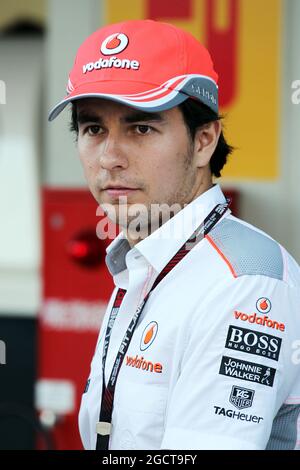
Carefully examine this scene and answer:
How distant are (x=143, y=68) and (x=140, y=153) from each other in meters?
0.16

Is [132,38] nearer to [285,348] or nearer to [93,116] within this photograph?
[93,116]

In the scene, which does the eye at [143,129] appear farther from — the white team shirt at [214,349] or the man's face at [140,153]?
the white team shirt at [214,349]

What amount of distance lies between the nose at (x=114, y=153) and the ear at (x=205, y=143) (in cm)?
16

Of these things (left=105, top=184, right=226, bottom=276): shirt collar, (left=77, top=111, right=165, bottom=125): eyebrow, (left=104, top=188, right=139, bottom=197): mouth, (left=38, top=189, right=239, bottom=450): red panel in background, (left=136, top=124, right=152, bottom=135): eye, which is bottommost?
(left=38, top=189, right=239, bottom=450): red panel in background

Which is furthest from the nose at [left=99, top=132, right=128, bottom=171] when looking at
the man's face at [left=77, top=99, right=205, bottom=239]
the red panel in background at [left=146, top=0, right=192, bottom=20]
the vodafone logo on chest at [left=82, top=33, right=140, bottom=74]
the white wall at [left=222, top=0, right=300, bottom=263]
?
the red panel in background at [left=146, top=0, right=192, bottom=20]

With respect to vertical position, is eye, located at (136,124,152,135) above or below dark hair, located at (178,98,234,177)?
below

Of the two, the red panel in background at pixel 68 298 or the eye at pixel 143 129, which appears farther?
the red panel in background at pixel 68 298

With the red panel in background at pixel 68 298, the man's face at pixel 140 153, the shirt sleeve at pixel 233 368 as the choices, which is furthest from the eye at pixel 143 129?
the red panel in background at pixel 68 298

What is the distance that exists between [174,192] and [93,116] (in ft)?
0.68

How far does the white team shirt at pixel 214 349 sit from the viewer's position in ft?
4.97

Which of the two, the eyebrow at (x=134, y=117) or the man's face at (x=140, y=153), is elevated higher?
the eyebrow at (x=134, y=117)

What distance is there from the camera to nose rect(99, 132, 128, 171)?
174cm

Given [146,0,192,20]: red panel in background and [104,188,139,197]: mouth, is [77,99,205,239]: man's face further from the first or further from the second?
[146,0,192,20]: red panel in background

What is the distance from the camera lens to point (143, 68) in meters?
1.68
